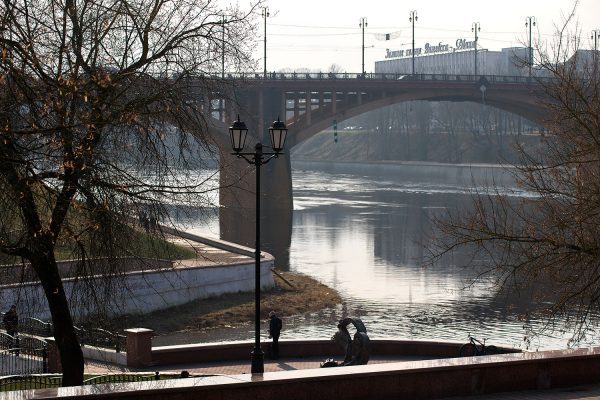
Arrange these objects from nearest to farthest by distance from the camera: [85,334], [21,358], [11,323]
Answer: [21,358] < [11,323] < [85,334]

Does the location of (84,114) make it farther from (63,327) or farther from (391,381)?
(391,381)

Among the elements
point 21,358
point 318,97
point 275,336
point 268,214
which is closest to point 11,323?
point 21,358

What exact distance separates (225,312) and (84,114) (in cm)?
2245

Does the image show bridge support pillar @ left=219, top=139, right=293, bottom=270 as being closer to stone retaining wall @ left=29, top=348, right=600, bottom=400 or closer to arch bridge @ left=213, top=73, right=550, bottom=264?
arch bridge @ left=213, top=73, right=550, bottom=264

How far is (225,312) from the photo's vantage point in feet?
117

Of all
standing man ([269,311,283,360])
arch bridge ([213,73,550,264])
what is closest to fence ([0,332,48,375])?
standing man ([269,311,283,360])

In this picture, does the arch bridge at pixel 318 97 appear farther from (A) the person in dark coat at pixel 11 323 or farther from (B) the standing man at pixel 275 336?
(B) the standing man at pixel 275 336

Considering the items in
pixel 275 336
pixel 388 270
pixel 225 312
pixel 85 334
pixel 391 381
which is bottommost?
pixel 388 270

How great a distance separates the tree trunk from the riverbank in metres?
15.8

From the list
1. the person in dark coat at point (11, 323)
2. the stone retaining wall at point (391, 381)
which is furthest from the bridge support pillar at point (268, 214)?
the stone retaining wall at point (391, 381)

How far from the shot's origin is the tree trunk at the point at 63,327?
14445 millimetres

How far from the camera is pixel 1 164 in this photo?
1228cm

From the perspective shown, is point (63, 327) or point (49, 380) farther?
point (49, 380)

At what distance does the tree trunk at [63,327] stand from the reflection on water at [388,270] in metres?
14.5
